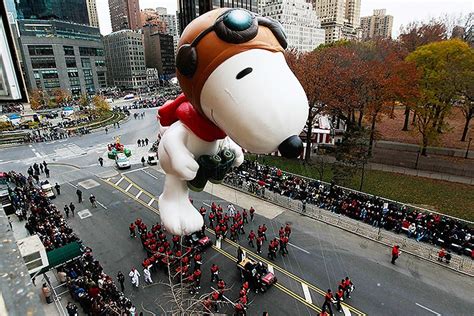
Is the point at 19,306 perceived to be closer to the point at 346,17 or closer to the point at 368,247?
the point at 368,247

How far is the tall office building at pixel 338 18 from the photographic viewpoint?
5059 inches

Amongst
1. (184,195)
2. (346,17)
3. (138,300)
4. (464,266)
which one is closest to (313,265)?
(464,266)

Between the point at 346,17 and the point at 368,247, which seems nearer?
the point at 368,247

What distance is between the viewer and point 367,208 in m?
20.0

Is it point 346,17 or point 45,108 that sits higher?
point 346,17

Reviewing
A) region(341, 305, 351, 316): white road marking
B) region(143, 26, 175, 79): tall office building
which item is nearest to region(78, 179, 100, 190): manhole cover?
region(341, 305, 351, 316): white road marking

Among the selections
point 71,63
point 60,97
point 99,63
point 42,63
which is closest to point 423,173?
point 60,97

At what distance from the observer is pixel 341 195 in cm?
2223

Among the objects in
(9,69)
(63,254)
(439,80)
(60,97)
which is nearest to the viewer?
(9,69)

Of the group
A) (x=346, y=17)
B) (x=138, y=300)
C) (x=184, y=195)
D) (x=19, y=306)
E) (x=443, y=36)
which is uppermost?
(x=346, y=17)

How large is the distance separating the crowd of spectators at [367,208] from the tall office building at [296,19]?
3183 inches

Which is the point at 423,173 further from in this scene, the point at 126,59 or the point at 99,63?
the point at 126,59

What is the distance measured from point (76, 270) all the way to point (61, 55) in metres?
90.1

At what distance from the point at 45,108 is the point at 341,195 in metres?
80.4
